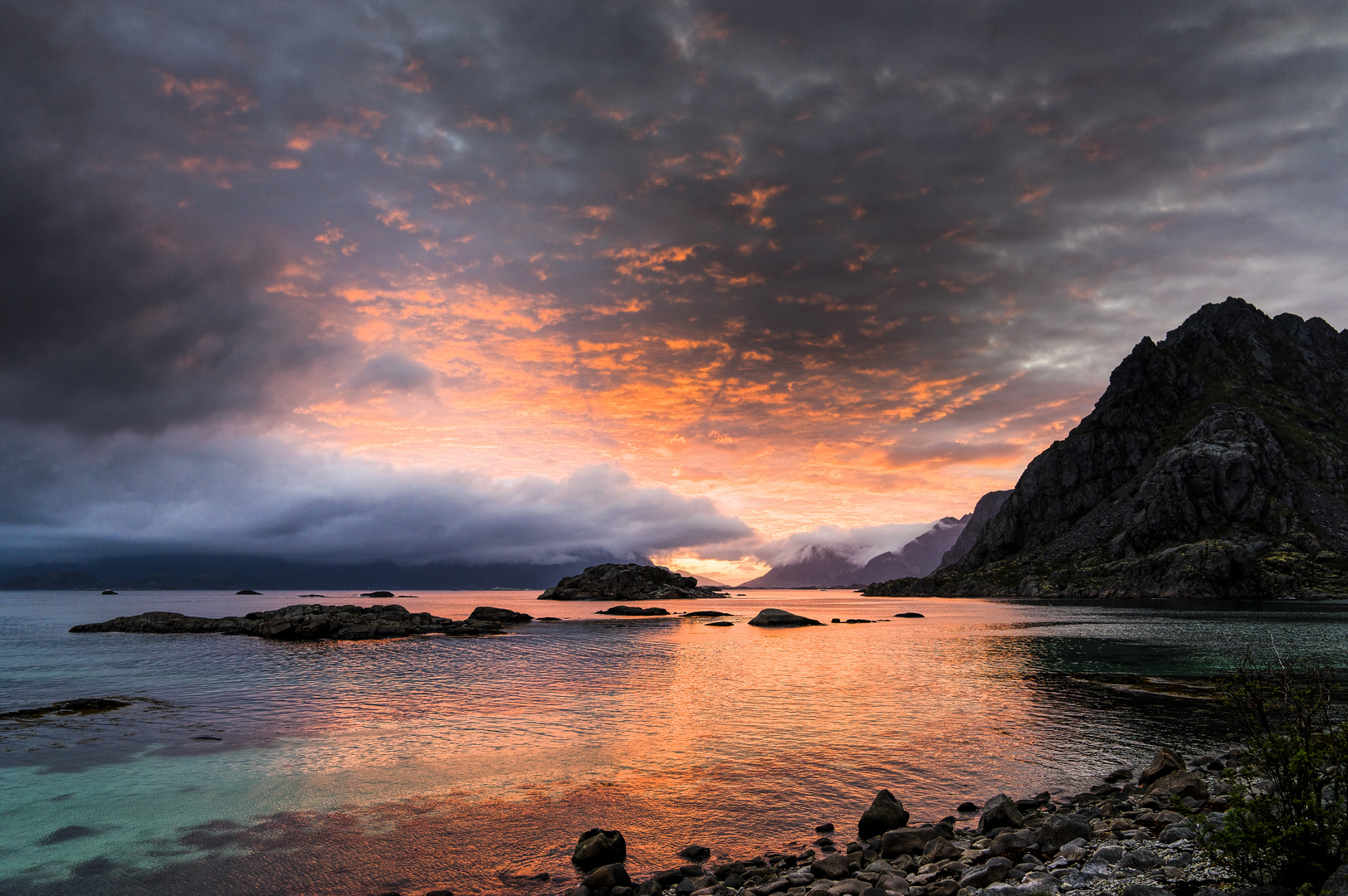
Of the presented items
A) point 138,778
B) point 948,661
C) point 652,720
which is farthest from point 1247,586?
point 138,778

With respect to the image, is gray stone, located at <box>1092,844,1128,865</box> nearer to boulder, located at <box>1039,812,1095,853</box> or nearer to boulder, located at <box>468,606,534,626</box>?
boulder, located at <box>1039,812,1095,853</box>

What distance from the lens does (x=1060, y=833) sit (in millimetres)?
16469

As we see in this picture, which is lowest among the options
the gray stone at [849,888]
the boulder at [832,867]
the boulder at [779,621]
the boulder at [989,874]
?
the boulder at [779,621]

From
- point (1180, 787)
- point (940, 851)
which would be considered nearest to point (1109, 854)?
point (940, 851)

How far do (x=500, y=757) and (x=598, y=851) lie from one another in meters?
13.3

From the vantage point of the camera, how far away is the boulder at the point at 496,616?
436 feet

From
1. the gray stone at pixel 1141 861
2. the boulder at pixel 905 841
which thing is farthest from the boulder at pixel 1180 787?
the boulder at pixel 905 841

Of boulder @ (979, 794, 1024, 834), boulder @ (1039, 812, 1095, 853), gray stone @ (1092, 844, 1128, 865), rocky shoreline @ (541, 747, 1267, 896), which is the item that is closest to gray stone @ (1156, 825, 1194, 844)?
rocky shoreline @ (541, 747, 1267, 896)

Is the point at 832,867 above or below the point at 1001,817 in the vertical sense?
below

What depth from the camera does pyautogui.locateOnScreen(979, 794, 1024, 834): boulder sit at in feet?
60.8

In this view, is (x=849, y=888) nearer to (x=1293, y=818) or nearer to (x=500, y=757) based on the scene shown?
(x=1293, y=818)

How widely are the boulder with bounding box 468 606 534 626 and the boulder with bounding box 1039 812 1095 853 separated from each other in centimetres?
12403

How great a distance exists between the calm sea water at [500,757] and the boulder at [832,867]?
294 centimetres

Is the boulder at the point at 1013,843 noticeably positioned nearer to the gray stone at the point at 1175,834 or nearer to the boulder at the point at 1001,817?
the boulder at the point at 1001,817
